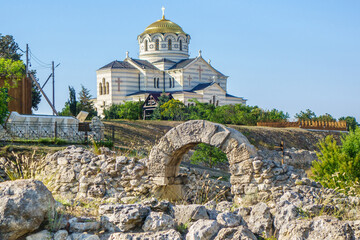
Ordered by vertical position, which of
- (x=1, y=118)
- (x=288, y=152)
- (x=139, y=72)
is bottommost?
(x=288, y=152)

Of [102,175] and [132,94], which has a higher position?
[132,94]

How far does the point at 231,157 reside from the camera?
10227 millimetres

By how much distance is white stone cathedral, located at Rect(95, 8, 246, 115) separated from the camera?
5216cm

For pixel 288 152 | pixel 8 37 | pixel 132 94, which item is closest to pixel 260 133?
pixel 288 152

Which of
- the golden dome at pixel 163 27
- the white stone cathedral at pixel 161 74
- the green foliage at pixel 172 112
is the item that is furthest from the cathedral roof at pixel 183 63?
the green foliage at pixel 172 112

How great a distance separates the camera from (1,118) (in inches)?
729

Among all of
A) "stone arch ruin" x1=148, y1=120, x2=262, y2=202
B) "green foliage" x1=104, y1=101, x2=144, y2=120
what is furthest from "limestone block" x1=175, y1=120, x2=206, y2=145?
"green foliage" x1=104, y1=101, x2=144, y2=120

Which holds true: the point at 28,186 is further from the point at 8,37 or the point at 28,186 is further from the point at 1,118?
the point at 8,37

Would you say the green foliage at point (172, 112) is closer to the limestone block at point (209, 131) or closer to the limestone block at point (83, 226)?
the limestone block at point (209, 131)

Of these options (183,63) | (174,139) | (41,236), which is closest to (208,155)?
(174,139)

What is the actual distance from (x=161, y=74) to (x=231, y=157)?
145 ft

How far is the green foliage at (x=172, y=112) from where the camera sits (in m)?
40.1

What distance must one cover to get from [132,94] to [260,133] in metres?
20.5

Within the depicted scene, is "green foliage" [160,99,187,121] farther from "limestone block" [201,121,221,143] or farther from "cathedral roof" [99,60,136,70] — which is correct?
"limestone block" [201,121,221,143]
